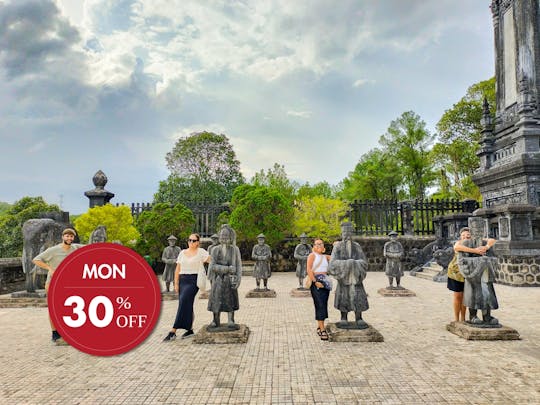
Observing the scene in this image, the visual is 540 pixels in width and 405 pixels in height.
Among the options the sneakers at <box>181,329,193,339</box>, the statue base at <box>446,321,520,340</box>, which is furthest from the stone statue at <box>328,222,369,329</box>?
the sneakers at <box>181,329,193,339</box>

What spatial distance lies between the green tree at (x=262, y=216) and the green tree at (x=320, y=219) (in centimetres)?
72

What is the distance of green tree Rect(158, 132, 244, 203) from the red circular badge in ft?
75.1

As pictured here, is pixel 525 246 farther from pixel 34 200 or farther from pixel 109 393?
pixel 34 200

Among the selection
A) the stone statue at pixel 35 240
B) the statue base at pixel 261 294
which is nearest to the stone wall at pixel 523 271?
the statue base at pixel 261 294

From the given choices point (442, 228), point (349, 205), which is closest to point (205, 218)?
point (349, 205)

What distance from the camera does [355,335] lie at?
573cm

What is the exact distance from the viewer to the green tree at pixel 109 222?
15.0m

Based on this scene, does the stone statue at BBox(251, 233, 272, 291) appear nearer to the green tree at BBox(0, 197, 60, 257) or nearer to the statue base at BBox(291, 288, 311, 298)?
the statue base at BBox(291, 288, 311, 298)

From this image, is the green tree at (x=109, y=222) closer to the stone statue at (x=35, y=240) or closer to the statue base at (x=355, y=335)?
the stone statue at (x=35, y=240)

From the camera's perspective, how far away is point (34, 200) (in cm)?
2452

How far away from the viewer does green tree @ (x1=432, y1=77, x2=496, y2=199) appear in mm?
26250

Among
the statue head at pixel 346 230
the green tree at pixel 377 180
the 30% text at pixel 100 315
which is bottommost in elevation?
the 30% text at pixel 100 315

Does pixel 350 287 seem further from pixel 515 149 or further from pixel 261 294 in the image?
pixel 515 149

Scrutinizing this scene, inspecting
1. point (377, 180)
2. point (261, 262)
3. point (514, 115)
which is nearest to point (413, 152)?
point (377, 180)
